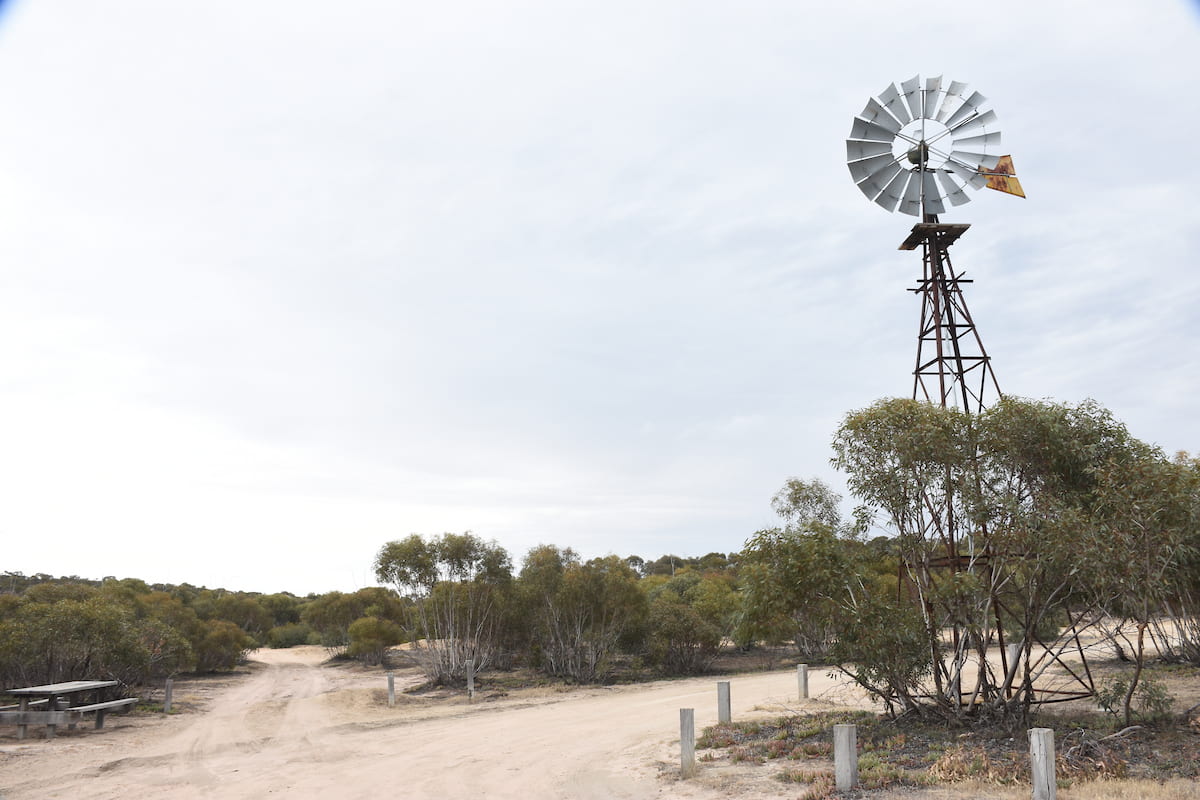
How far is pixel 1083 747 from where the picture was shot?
11.5m

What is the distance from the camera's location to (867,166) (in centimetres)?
1872

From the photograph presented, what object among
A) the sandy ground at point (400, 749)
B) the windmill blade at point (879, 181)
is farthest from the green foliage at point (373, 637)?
the windmill blade at point (879, 181)

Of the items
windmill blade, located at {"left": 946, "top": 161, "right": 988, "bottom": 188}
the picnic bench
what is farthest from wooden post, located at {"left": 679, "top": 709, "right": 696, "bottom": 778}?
the picnic bench

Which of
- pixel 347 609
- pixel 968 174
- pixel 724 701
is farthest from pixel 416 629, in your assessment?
pixel 968 174

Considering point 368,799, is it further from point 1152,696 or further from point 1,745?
point 1152,696

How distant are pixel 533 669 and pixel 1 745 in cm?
2163

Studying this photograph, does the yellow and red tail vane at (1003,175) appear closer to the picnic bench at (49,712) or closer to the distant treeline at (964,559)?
the distant treeline at (964,559)

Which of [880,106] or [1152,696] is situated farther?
[880,106]

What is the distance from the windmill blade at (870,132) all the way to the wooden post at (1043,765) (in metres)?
14.3

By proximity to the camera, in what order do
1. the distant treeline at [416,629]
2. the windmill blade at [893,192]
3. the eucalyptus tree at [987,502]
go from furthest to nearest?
the distant treeline at [416,629] → the windmill blade at [893,192] → the eucalyptus tree at [987,502]

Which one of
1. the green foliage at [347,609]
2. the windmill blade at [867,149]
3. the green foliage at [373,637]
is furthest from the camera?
the green foliage at [347,609]

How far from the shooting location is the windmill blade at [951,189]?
717 inches

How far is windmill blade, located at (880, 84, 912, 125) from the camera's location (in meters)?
18.7

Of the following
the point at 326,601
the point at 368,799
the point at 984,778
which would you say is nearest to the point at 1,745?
the point at 368,799
